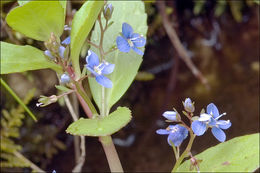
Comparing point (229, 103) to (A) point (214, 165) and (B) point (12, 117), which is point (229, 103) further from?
(B) point (12, 117)

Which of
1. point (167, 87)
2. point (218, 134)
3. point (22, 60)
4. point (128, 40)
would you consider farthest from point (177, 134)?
point (167, 87)

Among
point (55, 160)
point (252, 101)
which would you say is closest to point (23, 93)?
point (55, 160)

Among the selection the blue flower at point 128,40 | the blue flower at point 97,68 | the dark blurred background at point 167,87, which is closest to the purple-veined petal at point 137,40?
the blue flower at point 128,40

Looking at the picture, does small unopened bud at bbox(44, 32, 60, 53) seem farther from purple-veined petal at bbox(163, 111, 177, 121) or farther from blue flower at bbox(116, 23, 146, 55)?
purple-veined petal at bbox(163, 111, 177, 121)

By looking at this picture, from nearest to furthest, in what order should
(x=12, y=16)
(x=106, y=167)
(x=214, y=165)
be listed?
(x=12, y=16) < (x=214, y=165) < (x=106, y=167)

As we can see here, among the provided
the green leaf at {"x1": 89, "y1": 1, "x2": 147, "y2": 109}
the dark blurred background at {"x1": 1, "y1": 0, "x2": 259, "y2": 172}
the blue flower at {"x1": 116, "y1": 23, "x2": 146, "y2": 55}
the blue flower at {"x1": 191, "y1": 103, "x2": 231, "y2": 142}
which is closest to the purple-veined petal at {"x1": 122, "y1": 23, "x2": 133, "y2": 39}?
the blue flower at {"x1": 116, "y1": 23, "x2": 146, "y2": 55}

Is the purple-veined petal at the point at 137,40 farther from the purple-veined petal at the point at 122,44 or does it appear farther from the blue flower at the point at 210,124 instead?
the blue flower at the point at 210,124
